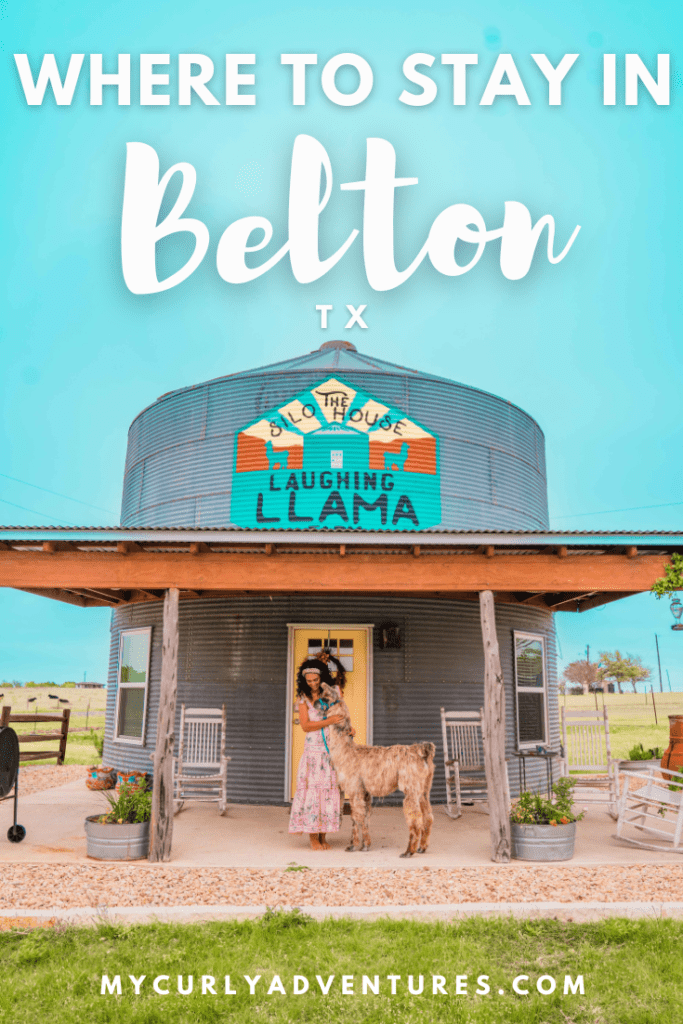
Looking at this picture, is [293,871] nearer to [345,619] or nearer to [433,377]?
[345,619]

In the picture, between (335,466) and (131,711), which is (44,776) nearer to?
(131,711)

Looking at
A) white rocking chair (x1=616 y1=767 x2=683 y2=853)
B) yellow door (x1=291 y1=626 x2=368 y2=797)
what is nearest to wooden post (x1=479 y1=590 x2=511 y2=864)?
white rocking chair (x1=616 y1=767 x2=683 y2=853)

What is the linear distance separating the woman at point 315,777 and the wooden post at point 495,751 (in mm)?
1389

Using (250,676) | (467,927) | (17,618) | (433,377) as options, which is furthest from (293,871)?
(17,618)

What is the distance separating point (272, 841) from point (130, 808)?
149cm

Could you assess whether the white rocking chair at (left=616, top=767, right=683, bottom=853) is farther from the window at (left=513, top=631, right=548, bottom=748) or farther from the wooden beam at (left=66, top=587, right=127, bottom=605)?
the wooden beam at (left=66, top=587, right=127, bottom=605)

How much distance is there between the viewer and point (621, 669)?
284 feet

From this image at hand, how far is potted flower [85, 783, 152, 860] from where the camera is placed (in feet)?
21.1

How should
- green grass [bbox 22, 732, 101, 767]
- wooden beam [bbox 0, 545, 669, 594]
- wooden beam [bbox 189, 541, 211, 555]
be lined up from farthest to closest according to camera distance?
green grass [bbox 22, 732, 101, 767], wooden beam [bbox 0, 545, 669, 594], wooden beam [bbox 189, 541, 211, 555]

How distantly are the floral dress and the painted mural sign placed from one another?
3.60 m

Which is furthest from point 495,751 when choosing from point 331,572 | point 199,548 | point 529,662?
point 529,662

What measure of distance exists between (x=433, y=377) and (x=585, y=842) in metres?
6.68

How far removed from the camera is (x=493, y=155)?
3058 cm

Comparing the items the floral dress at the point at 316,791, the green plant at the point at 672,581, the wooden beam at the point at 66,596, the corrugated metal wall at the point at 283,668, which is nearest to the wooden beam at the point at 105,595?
the wooden beam at the point at 66,596
